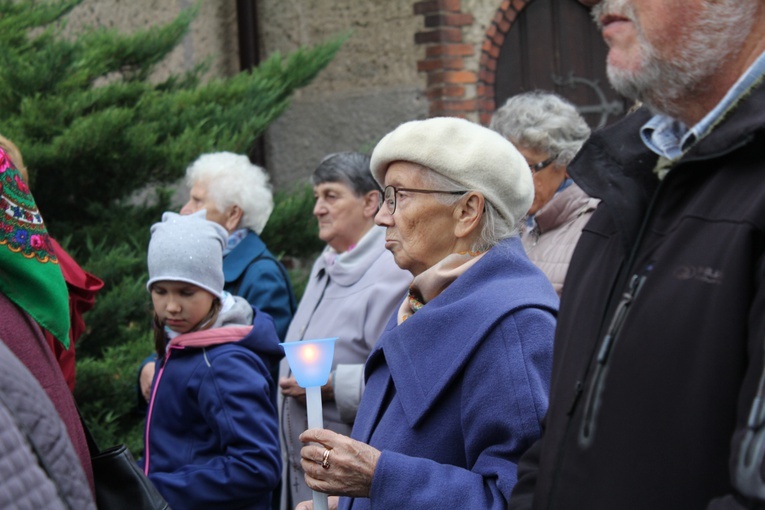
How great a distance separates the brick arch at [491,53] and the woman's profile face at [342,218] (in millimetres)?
3931

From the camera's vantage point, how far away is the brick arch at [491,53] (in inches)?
327

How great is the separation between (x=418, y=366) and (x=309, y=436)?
314mm

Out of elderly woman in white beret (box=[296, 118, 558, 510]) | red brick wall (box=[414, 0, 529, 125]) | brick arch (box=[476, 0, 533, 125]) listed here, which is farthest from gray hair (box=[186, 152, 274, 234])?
brick arch (box=[476, 0, 533, 125])

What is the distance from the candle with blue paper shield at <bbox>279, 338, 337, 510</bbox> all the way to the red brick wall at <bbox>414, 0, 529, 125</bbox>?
6.05 m

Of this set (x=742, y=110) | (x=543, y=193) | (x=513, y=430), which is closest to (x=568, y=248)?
(x=543, y=193)

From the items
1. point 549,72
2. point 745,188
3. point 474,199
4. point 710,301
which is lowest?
point 549,72

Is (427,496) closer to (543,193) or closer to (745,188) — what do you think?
(745,188)

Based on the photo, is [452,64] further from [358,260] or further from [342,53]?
[358,260]

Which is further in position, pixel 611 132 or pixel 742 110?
pixel 611 132

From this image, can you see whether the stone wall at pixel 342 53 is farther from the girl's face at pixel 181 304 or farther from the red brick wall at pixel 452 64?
the girl's face at pixel 181 304

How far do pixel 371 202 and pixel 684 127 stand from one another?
107 inches

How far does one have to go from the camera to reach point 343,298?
160 inches

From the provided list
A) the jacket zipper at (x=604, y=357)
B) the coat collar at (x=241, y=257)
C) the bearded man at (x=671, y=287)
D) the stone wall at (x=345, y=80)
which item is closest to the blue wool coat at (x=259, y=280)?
the coat collar at (x=241, y=257)

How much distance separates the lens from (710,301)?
1426 mm
